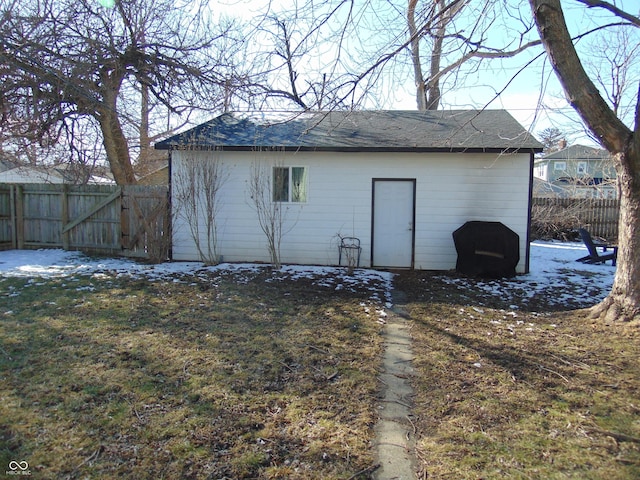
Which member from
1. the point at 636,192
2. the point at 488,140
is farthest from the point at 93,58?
the point at 636,192

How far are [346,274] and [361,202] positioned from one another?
1.81m

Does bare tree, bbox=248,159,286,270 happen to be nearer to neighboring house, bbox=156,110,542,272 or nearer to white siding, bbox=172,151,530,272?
neighboring house, bbox=156,110,542,272

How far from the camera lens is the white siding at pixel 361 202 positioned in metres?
9.18

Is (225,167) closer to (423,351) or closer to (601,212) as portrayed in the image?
(423,351)

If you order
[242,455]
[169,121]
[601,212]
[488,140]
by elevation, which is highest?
[169,121]

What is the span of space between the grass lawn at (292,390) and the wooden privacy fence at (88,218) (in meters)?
3.92

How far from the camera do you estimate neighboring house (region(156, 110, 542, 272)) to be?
9.16 meters

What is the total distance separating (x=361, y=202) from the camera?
9555 mm

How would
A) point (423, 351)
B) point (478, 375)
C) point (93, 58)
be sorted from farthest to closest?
point (93, 58) → point (423, 351) → point (478, 375)

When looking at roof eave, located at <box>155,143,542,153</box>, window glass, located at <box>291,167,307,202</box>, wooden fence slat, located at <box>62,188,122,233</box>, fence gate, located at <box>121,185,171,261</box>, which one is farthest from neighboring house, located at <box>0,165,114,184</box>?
window glass, located at <box>291,167,307,202</box>

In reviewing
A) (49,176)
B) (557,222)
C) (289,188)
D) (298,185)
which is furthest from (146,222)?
(49,176)

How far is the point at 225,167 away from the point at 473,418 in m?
8.13

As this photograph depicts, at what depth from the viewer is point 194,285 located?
7461 mm

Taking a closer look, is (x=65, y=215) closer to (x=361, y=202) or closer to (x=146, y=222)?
(x=146, y=222)
